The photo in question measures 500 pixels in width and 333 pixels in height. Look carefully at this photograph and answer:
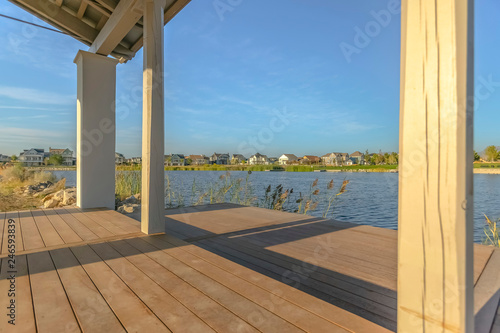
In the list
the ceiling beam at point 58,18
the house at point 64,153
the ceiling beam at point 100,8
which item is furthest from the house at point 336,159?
the ceiling beam at point 100,8

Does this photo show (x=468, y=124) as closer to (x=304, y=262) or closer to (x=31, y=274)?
(x=304, y=262)

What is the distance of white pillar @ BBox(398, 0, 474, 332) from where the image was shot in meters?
0.73

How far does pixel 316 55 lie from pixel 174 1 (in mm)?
8602

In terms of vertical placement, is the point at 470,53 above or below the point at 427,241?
above

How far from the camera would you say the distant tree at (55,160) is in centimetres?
617

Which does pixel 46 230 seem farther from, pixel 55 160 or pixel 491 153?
pixel 491 153

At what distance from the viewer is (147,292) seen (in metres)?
1.31

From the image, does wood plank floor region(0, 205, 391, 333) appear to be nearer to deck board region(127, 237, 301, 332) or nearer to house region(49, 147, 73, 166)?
deck board region(127, 237, 301, 332)

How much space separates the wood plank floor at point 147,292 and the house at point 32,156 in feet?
14.6

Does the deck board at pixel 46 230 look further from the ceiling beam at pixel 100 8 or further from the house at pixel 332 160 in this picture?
the house at pixel 332 160

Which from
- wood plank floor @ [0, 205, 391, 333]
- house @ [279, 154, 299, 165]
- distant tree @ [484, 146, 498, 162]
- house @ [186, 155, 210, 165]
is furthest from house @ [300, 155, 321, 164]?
wood plank floor @ [0, 205, 391, 333]

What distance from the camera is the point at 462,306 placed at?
28.7 inches

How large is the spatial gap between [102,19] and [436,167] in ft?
13.5

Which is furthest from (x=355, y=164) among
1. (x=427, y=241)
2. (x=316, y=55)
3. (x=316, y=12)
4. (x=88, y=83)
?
(x=427, y=241)
